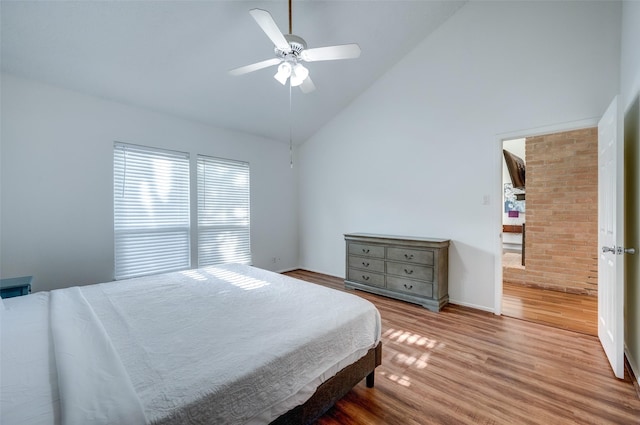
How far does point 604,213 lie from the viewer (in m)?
2.16

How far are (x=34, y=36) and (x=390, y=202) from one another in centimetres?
412

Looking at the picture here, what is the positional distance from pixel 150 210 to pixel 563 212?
573 cm

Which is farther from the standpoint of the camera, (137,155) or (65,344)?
(137,155)

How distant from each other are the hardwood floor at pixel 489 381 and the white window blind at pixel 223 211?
109 inches

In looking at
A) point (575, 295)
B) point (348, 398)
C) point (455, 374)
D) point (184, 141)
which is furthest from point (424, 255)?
point (184, 141)

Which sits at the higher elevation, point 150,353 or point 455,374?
point 150,353

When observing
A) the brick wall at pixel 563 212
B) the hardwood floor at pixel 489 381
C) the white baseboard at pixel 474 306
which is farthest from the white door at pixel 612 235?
the brick wall at pixel 563 212

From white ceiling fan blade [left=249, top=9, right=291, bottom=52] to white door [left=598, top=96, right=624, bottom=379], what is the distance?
2342mm

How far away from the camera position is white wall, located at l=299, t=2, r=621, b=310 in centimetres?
261

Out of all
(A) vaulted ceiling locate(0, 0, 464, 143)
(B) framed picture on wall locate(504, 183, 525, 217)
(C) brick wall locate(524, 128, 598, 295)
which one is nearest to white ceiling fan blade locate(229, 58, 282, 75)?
(A) vaulted ceiling locate(0, 0, 464, 143)

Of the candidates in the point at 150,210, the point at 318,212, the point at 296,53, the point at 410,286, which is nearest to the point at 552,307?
the point at 410,286

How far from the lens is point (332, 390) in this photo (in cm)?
146

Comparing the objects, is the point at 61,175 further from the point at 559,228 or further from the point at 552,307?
the point at 559,228

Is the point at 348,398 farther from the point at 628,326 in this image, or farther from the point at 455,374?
the point at 628,326
